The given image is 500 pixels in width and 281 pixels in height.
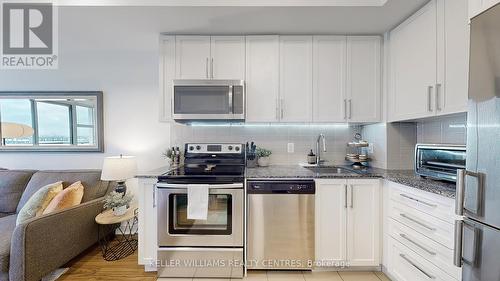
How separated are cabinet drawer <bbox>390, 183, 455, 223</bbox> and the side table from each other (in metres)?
2.49

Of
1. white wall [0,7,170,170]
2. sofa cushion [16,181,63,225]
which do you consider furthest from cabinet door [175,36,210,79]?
sofa cushion [16,181,63,225]

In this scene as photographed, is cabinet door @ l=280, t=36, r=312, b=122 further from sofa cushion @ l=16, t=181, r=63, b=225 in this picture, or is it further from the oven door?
sofa cushion @ l=16, t=181, r=63, b=225

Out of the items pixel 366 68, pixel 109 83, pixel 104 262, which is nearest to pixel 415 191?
pixel 366 68

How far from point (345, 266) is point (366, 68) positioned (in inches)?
78.0

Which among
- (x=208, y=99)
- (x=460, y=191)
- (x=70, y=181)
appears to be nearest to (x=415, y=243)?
(x=460, y=191)

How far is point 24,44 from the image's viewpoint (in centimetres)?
246

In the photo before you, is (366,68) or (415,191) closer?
(415,191)

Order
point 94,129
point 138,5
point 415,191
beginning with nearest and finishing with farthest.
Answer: point 415,191 < point 138,5 < point 94,129

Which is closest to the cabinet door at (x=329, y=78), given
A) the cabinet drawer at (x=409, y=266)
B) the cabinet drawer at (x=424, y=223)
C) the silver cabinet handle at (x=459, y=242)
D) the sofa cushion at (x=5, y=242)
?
the cabinet drawer at (x=424, y=223)

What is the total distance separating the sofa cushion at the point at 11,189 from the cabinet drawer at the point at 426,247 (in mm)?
3870

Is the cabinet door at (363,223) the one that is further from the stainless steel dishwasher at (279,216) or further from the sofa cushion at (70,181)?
the sofa cushion at (70,181)

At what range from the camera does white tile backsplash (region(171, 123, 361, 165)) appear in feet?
9.57

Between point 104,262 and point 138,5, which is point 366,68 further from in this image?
point 104,262

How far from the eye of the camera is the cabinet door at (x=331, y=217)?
2.17 metres
